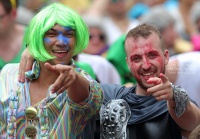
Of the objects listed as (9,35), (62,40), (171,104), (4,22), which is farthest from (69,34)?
(9,35)

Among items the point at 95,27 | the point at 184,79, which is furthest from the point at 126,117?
the point at 95,27

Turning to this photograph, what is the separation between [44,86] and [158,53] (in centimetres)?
81

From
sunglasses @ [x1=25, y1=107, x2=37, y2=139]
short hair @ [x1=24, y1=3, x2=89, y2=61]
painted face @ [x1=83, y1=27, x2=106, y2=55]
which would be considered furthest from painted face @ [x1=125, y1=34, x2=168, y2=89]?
painted face @ [x1=83, y1=27, x2=106, y2=55]

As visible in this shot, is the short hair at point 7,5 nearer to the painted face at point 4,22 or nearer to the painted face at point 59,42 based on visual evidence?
the painted face at point 4,22

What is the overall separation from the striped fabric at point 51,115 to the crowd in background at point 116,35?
123cm

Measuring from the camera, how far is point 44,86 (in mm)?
3080

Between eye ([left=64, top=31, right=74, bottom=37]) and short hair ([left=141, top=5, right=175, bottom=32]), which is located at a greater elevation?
short hair ([left=141, top=5, right=175, bottom=32])

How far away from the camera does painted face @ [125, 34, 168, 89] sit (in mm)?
2949

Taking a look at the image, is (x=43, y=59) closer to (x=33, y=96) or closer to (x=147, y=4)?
(x=33, y=96)

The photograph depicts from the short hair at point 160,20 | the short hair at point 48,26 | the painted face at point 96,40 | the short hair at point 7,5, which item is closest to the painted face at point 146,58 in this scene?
the short hair at point 48,26

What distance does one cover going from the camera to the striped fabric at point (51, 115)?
9.58ft

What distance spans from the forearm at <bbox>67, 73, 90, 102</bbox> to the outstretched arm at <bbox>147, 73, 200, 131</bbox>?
45 cm

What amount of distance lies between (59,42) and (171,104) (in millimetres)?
843

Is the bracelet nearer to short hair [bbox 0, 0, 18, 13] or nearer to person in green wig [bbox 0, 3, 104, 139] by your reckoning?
person in green wig [bbox 0, 3, 104, 139]
